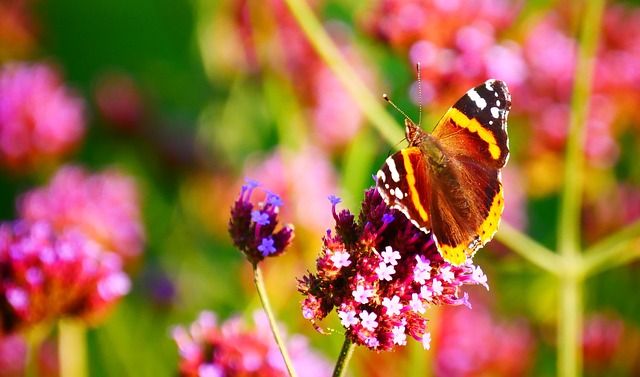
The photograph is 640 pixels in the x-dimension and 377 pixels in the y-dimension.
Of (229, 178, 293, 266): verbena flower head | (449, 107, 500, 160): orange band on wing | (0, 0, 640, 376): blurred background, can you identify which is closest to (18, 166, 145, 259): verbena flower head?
(0, 0, 640, 376): blurred background

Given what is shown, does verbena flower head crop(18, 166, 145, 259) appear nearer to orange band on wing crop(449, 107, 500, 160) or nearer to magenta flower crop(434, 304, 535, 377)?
magenta flower crop(434, 304, 535, 377)

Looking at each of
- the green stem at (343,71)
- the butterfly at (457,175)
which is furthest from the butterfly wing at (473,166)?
the green stem at (343,71)

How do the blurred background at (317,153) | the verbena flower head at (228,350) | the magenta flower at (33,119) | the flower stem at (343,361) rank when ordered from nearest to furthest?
the flower stem at (343,361) → the verbena flower head at (228,350) → the blurred background at (317,153) → the magenta flower at (33,119)

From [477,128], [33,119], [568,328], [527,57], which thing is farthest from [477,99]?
[33,119]

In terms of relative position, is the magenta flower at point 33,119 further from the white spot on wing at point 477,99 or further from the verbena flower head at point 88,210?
the white spot on wing at point 477,99

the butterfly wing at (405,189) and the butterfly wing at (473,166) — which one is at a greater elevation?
the butterfly wing at (473,166)

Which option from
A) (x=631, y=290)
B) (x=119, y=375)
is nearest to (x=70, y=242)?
(x=119, y=375)

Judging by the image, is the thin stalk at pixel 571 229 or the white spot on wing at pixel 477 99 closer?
the white spot on wing at pixel 477 99
